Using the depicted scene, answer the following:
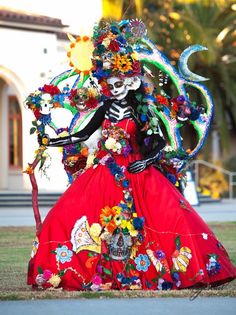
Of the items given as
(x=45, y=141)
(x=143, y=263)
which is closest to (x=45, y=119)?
(x=45, y=141)

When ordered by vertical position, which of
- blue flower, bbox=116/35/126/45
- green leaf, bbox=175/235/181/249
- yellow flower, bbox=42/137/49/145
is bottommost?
green leaf, bbox=175/235/181/249

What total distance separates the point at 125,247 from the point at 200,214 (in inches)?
527

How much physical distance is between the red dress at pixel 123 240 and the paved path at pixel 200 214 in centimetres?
996

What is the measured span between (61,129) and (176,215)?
162 cm

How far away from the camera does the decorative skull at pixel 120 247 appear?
9203 millimetres

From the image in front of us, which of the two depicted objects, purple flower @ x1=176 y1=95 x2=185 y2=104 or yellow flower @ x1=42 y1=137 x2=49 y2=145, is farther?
purple flower @ x1=176 y1=95 x2=185 y2=104

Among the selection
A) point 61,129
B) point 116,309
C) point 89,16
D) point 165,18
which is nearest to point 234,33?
point 165,18

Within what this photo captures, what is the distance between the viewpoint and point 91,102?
10008mm

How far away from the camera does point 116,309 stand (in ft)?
25.7

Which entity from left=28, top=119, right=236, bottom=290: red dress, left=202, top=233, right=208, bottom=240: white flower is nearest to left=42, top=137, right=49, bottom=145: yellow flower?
left=28, top=119, right=236, bottom=290: red dress

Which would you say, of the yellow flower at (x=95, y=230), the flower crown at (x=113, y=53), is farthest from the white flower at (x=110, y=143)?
the yellow flower at (x=95, y=230)

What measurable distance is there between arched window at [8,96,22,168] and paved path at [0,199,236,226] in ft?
17.4

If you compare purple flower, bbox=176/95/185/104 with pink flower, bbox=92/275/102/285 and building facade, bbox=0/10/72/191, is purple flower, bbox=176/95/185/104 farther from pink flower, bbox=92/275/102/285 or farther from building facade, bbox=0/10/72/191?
building facade, bbox=0/10/72/191

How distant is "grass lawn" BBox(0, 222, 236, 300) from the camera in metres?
8.59
